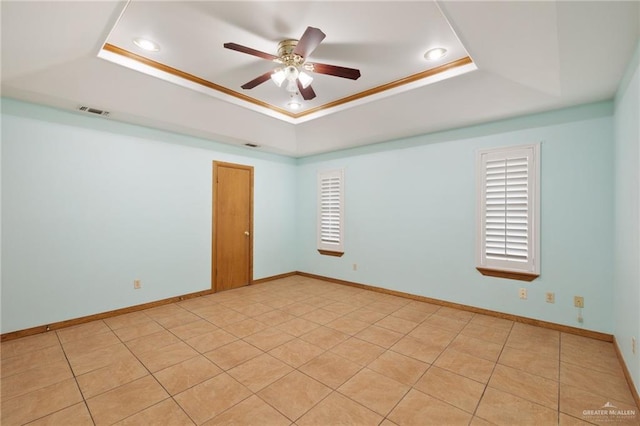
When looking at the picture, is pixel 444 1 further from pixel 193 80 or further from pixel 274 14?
pixel 193 80

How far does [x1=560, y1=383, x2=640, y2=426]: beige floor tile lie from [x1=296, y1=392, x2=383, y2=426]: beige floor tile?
134cm

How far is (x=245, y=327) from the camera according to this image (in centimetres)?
333

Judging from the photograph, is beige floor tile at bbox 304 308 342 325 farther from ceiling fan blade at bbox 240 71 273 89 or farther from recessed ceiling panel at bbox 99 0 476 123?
ceiling fan blade at bbox 240 71 273 89

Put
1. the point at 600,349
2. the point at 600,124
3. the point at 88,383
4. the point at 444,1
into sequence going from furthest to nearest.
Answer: the point at 600,124 < the point at 600,349 < the point at 88,383 < the point at 444,1

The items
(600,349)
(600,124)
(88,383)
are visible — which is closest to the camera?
(88,383)

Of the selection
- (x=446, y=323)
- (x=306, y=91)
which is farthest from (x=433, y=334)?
(x=306, y=91)

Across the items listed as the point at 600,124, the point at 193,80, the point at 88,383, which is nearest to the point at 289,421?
the point at 88,383

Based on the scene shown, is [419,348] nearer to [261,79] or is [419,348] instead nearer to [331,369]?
[331,369]

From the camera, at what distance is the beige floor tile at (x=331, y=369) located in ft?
7.45

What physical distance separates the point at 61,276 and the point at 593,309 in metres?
5.96

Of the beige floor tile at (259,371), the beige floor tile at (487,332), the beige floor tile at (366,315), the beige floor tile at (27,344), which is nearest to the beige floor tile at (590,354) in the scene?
the beige floor tile at (487,332)

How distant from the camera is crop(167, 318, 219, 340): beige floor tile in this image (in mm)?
3117

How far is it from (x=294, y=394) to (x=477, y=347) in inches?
75.5

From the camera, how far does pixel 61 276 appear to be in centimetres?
326
